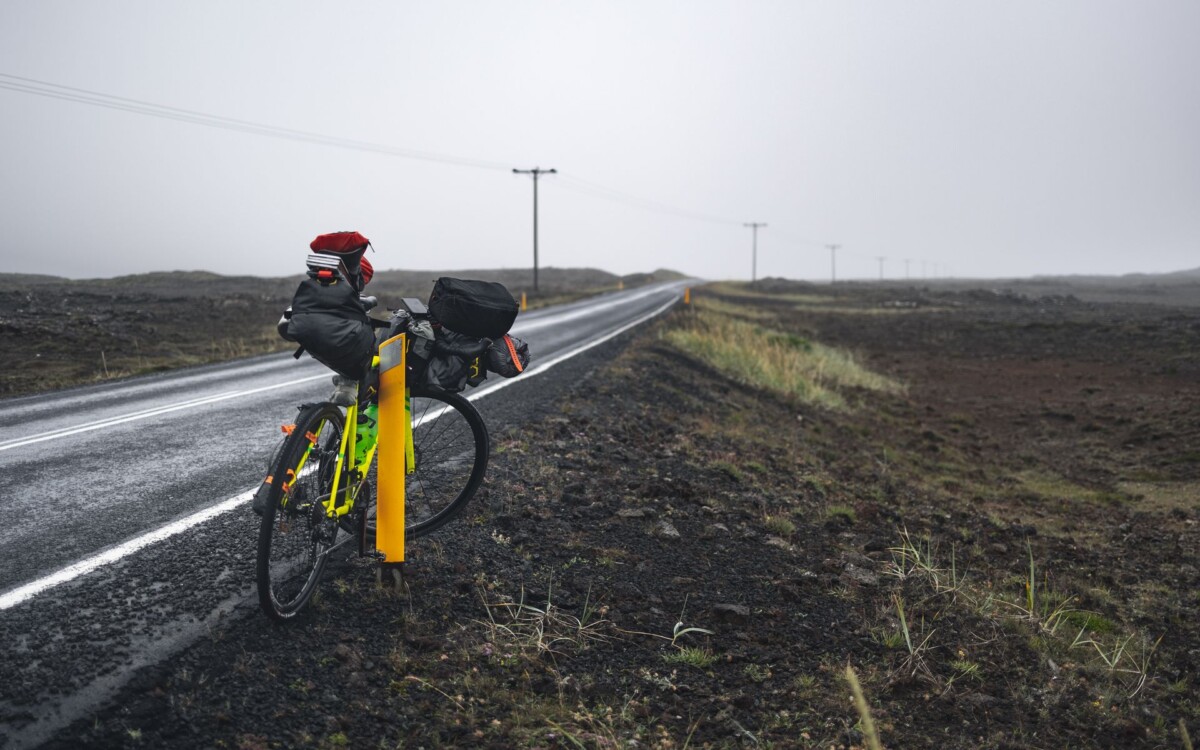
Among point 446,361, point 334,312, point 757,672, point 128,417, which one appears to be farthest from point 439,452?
point 128,417

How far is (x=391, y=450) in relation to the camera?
3598mm

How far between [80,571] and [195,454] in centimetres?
244

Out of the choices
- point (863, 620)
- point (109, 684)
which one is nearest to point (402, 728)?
point (109, 684)

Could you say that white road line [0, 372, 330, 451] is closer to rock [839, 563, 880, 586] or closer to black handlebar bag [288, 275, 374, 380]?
black handlebar bag [288, 275, 374, 380]

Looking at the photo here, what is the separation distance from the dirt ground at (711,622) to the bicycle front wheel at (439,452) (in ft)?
0.63

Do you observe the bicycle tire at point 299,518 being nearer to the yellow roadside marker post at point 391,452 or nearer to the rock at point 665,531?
the yellow roadside marker post at point 391,452

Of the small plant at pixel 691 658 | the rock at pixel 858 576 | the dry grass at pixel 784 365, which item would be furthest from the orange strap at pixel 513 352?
the dry grass at pixel 784 365

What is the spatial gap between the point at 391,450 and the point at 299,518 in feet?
1.68

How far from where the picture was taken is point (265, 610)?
10.3 feet

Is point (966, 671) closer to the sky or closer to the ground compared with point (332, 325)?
closer to the ground

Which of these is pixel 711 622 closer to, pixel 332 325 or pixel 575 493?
pixel 575 493

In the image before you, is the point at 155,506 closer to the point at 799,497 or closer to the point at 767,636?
the point at 767,636

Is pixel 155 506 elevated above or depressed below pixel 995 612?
above

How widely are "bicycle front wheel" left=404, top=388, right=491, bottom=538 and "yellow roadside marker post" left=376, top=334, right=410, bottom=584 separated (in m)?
0.33
